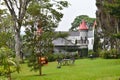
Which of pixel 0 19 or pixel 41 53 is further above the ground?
pixel 0 19

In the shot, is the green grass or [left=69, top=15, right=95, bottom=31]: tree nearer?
the green grass

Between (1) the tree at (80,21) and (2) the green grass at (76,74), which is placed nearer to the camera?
(2) the green grass at (76,74)

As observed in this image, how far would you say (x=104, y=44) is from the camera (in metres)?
76.3

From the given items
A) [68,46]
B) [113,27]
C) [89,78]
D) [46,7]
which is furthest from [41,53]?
[68,46]

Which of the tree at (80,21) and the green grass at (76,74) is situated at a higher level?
the tree at (80,21)

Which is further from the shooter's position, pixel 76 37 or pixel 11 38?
pixel 76 37

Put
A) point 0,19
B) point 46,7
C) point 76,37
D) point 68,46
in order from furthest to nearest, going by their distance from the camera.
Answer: point 76,37 < point 68,46 < point 0,19 < point 46,7

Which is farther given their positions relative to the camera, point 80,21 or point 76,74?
point 80,21

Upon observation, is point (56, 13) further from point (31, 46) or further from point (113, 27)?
point (31, 46)

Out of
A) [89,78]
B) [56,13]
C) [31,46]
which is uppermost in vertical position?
[56,13]

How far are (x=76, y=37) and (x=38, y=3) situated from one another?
182 ft

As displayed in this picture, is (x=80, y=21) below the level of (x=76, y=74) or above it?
above

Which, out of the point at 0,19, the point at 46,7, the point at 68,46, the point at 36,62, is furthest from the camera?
the point at 68,46

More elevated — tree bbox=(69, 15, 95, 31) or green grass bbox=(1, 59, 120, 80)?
tree bbox=(69, 15, 95, 31)
